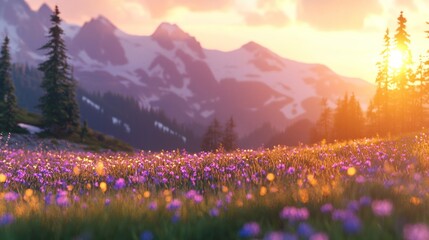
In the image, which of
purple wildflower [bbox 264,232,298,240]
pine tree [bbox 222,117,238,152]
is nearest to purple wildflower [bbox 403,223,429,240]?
purple wildflower [bbox 264,232,298,240]

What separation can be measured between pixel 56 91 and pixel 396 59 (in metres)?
49.3

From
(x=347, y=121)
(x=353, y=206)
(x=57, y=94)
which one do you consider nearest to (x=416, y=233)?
(x=353, y=206)

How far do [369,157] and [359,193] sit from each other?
487cm

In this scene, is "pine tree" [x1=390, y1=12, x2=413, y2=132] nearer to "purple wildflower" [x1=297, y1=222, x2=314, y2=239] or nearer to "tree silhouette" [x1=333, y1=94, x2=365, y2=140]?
"tree silhouette" [x1=333, y1=94, x2=365, y2=140]

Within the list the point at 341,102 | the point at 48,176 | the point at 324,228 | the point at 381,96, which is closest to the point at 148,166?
the point at 48,176

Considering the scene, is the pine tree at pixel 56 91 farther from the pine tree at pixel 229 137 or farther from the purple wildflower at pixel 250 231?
the purple wildflower at pixel 250 231

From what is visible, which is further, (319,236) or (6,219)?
(6,219)

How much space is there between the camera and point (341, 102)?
87.2 m

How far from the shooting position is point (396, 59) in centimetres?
6988

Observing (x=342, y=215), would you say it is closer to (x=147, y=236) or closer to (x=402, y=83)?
(x=147, y=236)

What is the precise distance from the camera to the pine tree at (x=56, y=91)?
199 feet

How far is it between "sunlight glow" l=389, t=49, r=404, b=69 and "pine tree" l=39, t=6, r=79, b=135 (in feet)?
152

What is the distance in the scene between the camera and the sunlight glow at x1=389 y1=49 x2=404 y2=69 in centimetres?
6816

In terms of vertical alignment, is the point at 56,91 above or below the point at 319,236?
above
